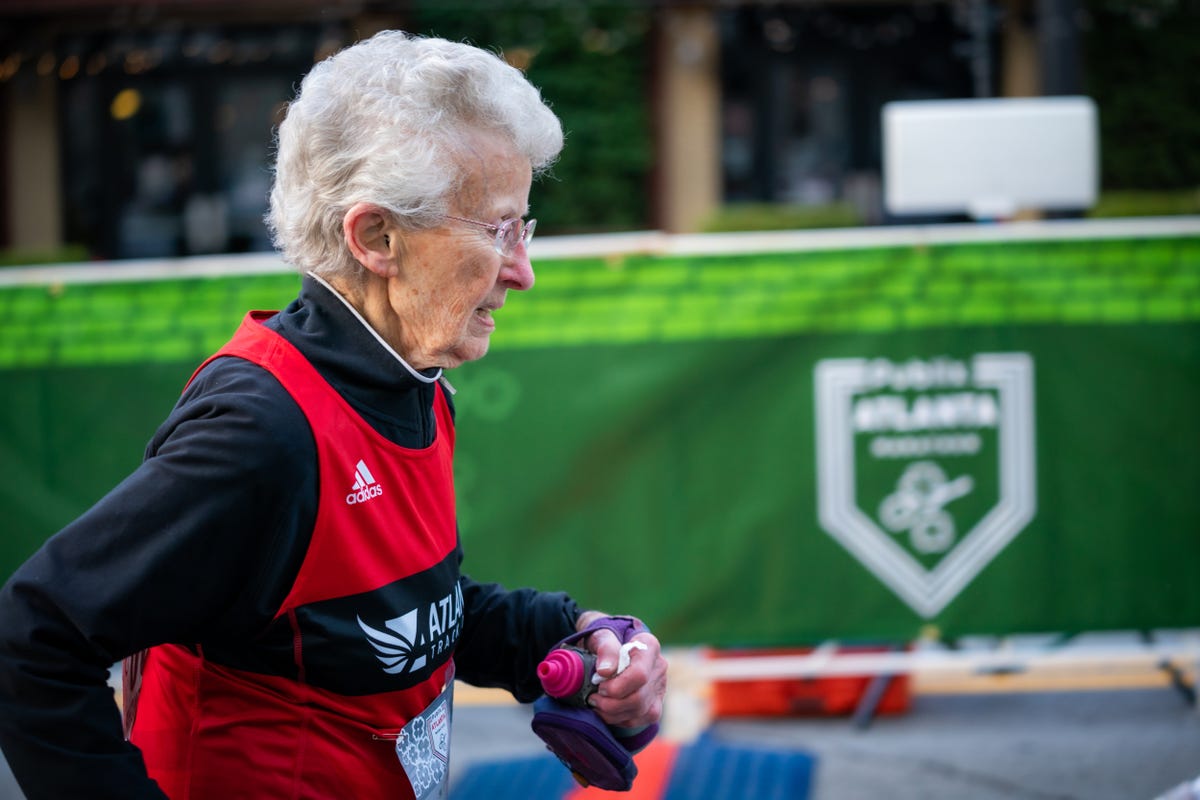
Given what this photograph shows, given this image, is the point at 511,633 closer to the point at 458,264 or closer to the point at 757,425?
the point at 458,264

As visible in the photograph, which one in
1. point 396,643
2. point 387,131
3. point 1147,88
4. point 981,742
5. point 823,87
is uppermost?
point 823,87

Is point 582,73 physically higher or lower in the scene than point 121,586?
higher

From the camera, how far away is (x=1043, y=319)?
5242 millimetres

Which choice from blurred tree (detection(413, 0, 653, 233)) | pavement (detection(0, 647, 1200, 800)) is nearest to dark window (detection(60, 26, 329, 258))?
blurred tree (detection(413, 0, 653, 233))

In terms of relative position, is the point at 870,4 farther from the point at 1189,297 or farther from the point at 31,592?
the point at 31,592

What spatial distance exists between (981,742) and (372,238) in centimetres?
429

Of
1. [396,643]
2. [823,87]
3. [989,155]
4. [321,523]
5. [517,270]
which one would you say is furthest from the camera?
[823,87]

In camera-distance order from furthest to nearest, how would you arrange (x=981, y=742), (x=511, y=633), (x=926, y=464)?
(x=981, y=742), (x=926, y=464), (x=511, y=633)

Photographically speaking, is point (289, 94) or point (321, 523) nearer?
point (321, 523)

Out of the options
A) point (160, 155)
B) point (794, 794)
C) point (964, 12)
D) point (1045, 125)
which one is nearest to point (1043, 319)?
point (1045, 125)

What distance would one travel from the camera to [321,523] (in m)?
1.75

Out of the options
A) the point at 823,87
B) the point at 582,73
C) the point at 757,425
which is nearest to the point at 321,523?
the point at 757,425

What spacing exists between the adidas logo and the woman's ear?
0.96 feet

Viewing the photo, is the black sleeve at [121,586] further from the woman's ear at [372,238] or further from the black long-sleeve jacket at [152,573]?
the woman's ear at [372,238]
